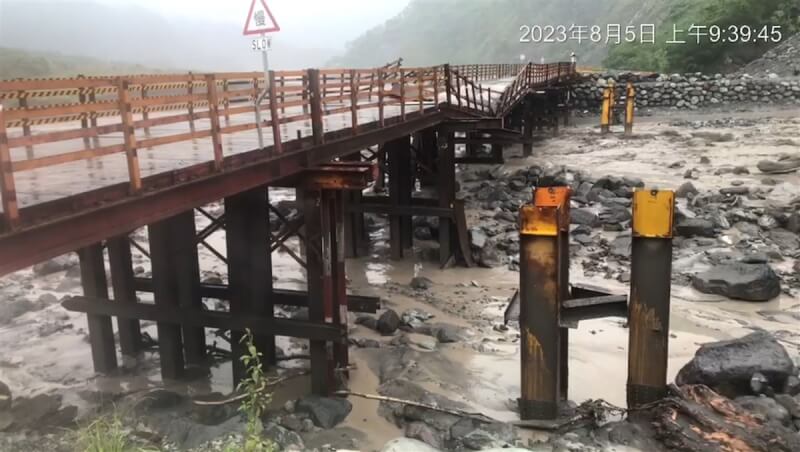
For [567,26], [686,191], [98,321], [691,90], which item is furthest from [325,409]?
[567,26]

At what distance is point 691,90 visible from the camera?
32.6 metres

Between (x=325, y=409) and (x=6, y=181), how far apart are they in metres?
4.03

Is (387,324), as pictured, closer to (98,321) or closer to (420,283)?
(420,283)

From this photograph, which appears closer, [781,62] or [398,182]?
[398,182]

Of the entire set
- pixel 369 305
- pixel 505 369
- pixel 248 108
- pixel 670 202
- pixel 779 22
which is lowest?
pixel 505 369

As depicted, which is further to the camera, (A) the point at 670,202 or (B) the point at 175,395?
(B) the point at 175,395

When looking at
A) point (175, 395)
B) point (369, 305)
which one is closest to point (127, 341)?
point (175, 395)

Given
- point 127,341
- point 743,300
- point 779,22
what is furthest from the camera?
point 779,22

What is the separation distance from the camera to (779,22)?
37.0 meters

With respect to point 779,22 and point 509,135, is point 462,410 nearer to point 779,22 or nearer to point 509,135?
point 509,135

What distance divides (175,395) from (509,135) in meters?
10.8

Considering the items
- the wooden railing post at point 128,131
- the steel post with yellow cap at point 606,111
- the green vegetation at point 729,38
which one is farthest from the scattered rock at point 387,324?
the green vegetation at point 729,38

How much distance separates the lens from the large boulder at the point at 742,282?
401 inches

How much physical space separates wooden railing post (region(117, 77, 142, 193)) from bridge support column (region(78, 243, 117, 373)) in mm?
3979
